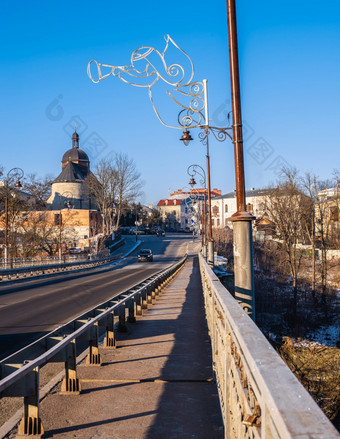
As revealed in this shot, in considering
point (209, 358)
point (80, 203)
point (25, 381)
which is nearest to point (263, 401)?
point (25, 381)

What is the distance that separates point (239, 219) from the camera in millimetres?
6945

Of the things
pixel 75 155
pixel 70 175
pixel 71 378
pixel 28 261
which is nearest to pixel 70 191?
pixel 70 175

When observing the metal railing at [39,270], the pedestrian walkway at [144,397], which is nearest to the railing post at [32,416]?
the pedestrian walkway at [144,397]

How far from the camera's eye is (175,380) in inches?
252

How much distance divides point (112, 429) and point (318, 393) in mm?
18819

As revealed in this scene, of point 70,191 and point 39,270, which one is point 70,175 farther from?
point 39,270

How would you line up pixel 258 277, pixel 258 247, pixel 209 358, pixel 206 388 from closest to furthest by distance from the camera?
pixel 206 388 → pixel 209 358 → pixel 258 277 → pixel 258 247

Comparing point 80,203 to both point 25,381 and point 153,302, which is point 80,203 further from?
point 25,381

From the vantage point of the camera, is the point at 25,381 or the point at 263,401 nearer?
the point at 263,401

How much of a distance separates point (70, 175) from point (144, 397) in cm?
9921

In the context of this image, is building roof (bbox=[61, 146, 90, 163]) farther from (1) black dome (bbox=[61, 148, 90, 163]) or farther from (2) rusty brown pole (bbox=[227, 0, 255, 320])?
(2) rusty brown pole (bbox=[227, 0, 255, 320])

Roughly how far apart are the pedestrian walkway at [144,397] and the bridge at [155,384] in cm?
1

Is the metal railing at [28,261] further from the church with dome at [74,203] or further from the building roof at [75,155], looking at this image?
the building roof at [75,155]

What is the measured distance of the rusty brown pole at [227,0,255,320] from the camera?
689 centimetres
